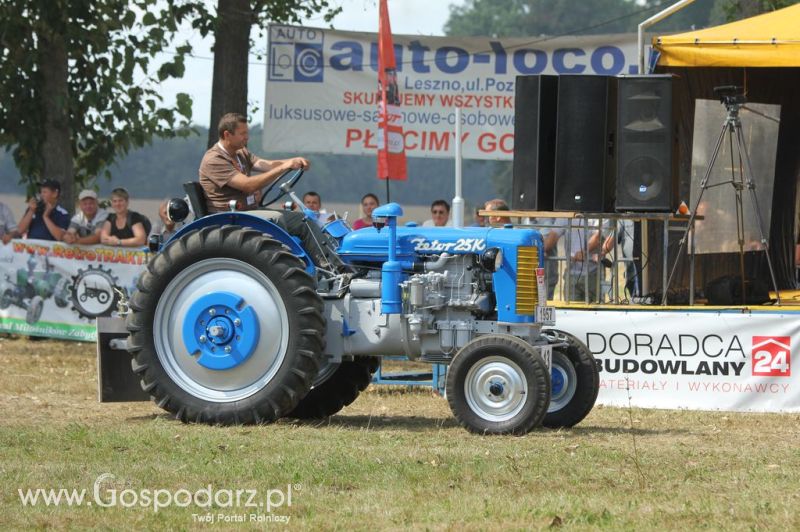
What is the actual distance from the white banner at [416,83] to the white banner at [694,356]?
678 centimetres

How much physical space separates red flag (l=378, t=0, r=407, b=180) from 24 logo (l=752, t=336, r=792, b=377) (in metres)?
4.23

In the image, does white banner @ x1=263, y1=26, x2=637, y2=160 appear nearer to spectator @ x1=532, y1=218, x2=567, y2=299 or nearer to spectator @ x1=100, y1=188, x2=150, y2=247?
spectator @ x1=100, y1=188, x2=150, y2=247

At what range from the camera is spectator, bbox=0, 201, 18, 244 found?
15699 millimetres

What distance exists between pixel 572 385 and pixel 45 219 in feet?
27.7

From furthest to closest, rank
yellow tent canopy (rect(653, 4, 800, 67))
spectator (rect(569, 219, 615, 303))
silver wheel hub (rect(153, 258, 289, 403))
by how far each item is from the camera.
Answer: spectator (rect(569, 219, 615, 303)), yellow tent canopy (rect(653, 4, 800, 67)), silver wheel hub (rect(153, 258, 289, 403))

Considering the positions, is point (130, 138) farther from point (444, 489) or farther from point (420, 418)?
point (444, 489)

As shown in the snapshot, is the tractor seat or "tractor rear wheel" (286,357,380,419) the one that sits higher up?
the tractor seat

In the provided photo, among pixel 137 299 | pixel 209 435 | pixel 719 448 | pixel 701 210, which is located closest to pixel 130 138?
pixel 701 210

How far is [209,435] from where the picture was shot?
8.03m

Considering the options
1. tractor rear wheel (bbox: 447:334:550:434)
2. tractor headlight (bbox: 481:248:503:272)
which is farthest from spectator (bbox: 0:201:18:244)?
tractor rear wheel (bbox: 447:334:550:434)

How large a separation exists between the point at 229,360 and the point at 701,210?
6.17 meters

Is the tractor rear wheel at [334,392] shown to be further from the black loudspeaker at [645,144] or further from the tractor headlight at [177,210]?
the black loudspeaker at [645,144]

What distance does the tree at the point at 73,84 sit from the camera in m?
15.4

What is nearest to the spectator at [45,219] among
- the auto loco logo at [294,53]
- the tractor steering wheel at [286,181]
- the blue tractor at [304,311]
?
the auto loco logo at [294,53]
